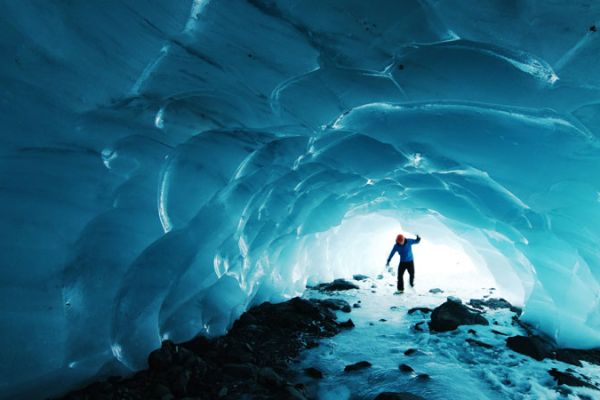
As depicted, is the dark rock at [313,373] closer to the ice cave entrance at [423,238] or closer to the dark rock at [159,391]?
the dark rock at [159,391]

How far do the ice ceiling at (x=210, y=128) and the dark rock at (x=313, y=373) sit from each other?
5.63 feet

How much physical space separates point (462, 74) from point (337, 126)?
84.9 inches

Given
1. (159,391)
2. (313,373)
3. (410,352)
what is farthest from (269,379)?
(410,352)

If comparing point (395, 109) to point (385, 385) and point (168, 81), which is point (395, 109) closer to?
point (168, 81)

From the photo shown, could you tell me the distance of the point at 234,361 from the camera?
475 centimetres

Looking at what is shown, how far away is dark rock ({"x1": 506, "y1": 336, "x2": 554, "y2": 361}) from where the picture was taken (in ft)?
18.6

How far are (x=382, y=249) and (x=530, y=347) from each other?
2058cm

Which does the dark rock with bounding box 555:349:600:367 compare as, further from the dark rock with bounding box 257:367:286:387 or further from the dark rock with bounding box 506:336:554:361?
the dark rock with bounding box 257:367:286:387

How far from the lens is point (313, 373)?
4754mm

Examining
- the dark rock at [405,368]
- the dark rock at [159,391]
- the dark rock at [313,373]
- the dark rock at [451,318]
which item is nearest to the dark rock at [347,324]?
the dark rock at [451,318]

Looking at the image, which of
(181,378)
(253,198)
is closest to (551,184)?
(253,198)

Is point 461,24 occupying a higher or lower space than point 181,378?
higher

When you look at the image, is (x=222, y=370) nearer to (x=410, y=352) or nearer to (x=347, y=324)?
(x=410, y=352)

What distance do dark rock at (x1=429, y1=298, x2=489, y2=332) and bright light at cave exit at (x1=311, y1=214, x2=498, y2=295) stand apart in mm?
5538
